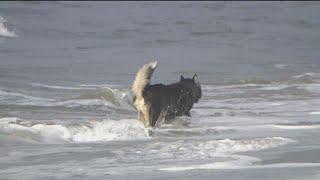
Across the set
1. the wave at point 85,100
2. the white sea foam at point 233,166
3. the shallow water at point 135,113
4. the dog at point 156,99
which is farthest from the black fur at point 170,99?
the white sea foam at point 233,166

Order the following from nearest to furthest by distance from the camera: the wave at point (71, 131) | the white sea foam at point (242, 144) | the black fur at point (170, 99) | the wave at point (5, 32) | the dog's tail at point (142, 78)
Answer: the white sea foam at point (242, 144) < the wave at point (71, 131) < the dog's tail at point (142, 78) < the black fur at point (170, 99) < the wave at point (5, 32)

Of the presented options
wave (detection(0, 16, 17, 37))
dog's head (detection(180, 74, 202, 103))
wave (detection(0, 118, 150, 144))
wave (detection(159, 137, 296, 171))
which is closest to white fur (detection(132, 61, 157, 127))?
wave (detection(0, 118, 150, 144))

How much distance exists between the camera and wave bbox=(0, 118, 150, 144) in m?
9.60

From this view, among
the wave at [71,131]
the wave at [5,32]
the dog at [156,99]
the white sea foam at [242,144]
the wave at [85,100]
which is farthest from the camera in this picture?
the wave at [5,32]

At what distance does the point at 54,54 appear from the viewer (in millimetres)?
24219

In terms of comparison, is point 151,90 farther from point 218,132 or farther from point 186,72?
point 186,72

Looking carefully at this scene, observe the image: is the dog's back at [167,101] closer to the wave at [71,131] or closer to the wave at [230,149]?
the wave at [71,131]

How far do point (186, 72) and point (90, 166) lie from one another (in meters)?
12.6

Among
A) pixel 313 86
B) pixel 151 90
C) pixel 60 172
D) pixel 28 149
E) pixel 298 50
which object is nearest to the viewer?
pixel 60 172

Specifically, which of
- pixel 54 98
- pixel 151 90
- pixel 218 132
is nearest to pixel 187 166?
pixel 218 132

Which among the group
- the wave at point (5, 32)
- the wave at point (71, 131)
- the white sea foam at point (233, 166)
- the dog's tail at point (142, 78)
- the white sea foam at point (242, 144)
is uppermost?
the dog's tail at point (142, 78)

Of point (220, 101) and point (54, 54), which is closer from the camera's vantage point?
point (220, 101)

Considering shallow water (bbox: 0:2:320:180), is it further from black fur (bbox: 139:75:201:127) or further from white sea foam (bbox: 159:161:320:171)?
black fur (bbox: 139:75:201:127)

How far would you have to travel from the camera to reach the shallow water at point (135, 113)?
7818 millimetres
